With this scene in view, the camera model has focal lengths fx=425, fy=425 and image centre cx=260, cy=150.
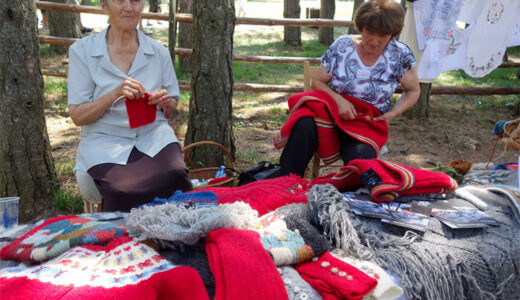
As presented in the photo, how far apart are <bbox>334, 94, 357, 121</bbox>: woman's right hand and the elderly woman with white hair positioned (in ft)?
3.57

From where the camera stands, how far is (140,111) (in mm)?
2436

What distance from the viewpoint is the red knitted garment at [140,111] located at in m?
2.38

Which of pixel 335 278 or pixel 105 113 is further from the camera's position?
pixel 105 113

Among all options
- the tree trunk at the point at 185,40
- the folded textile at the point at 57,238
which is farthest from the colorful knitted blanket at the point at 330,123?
the tree trunk at the point at 185,40

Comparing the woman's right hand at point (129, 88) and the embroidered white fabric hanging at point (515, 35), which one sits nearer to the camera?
the woman's right hand at point (129, 88)

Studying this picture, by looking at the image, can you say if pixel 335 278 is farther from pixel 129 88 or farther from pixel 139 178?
pixel 129 88

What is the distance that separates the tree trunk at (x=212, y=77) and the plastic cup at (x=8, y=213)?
1.73 m

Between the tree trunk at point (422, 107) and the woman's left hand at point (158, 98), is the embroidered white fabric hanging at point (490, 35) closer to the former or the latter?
the tree trunk at point (422, 107)

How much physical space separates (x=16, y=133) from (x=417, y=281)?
255 cm

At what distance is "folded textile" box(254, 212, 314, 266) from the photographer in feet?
4.86

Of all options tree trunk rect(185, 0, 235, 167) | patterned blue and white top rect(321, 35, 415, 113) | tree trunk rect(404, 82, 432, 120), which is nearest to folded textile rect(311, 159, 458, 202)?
patterned blue and white top rect(321, 35, 415, 113)

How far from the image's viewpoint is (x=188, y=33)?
262 inches

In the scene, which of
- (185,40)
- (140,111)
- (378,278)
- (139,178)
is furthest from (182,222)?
(185,40)

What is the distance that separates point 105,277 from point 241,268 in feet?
1.36
